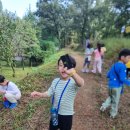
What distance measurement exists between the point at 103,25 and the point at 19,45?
18.1 m

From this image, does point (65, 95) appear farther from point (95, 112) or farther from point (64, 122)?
point (95, 112)

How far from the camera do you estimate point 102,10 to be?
39.9 metres

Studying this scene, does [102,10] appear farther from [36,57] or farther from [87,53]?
[87,53]

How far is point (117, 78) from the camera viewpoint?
654 centimetres

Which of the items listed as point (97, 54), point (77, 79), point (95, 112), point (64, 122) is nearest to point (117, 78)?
point (95, 112)

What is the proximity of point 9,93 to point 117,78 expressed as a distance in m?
3.08

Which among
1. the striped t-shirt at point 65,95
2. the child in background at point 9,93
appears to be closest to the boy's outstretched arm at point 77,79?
the striped t-shirt at point 65,95

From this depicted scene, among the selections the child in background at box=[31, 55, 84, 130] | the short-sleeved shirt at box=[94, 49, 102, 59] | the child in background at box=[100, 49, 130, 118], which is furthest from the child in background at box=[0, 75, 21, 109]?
the short-sleeved shirt at box=[94, 49, 102, 59]

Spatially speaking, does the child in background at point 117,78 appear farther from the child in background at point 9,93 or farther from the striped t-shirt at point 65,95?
the child in background at point 9,93

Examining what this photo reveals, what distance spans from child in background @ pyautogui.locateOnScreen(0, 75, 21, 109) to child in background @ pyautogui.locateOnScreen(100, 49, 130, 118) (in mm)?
2501

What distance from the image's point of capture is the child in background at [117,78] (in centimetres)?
618

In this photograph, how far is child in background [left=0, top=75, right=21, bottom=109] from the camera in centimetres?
786

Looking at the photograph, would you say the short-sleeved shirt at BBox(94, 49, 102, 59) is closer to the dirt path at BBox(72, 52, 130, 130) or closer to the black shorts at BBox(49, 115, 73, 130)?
the dirt path at BBox(72, 52, 130, 130)

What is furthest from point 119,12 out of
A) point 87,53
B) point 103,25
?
point 87,53
